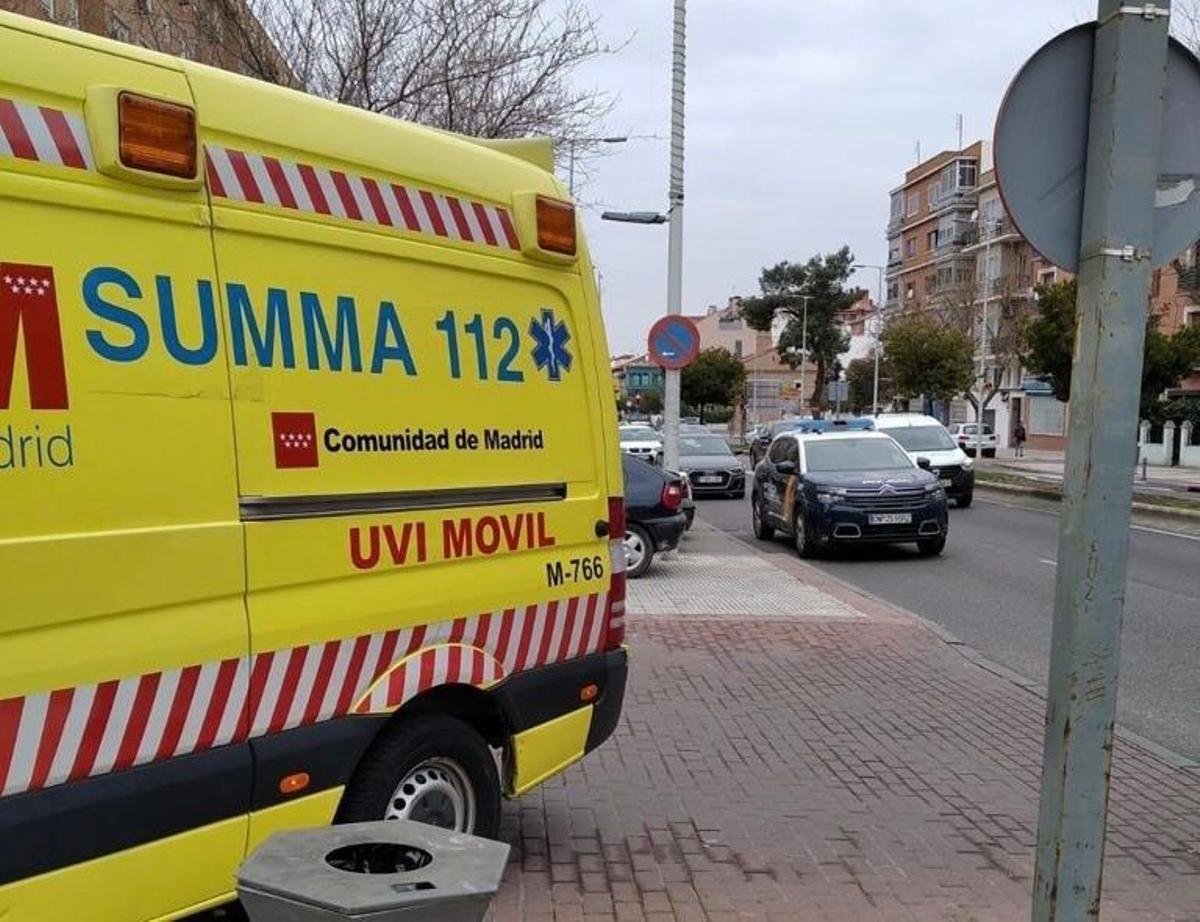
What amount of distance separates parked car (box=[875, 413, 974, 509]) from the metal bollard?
19.8m

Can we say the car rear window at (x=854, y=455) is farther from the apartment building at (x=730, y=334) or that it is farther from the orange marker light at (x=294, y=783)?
the apartment building at (x=730, y=334)

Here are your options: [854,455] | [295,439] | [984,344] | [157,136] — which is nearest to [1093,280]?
[295,439]

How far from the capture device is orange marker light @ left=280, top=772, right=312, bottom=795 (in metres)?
3.09

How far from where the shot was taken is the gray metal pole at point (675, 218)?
15.5 m

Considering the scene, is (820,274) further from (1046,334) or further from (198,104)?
(198,104)

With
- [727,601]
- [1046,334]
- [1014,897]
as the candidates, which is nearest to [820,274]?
[1046,334]

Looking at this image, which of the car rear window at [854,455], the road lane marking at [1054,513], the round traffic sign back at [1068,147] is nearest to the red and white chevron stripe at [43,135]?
the round traffic sign back at [1068,147]

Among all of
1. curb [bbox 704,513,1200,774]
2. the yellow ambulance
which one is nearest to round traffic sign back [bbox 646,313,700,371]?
curb [bbox 704,513,1200,774]

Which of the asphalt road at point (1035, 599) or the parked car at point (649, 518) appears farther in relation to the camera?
the parked car at point (649, 518)

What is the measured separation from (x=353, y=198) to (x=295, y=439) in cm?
75

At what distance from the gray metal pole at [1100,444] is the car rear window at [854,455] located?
11.9m

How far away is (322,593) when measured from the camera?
10.4 feet

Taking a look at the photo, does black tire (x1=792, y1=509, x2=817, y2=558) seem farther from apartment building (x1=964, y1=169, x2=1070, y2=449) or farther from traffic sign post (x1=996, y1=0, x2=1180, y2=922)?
apartment building (x1=964, y1=169, x2=1070, y2=449)

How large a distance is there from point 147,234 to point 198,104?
1.35 feet
